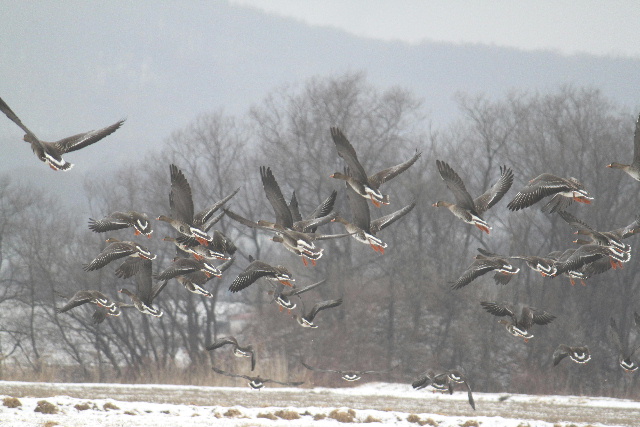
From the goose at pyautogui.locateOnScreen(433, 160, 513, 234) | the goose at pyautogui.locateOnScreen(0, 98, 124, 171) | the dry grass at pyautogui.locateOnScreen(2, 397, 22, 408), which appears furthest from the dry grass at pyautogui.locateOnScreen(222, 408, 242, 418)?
the goose at pyautogui.locateOnScreen(0, 98, 124, 171)

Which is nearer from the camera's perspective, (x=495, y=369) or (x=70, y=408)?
(x=70, y=408)

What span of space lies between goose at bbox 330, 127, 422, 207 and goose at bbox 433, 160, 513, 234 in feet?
1.62

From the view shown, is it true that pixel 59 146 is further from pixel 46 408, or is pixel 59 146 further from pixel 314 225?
pixel 46 408

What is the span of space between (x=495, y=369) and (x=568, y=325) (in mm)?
4045

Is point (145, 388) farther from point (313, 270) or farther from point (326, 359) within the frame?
point (313, 270)

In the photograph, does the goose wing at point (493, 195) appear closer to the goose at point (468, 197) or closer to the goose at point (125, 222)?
the goose at point (468, 197)

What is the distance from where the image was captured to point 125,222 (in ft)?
34.6

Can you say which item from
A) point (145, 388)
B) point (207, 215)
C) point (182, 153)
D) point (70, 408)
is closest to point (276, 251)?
point (182, 153)

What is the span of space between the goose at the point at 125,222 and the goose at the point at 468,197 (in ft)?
13.1

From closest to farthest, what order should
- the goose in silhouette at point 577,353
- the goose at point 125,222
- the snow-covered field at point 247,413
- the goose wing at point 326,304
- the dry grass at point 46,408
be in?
1. the goose at point 125,222
2. the goose wing at point 326,304
3. the snow-covered field at point 247,413
4. the dry grass at point 46,408
5. the goose in silhouette at point 577,353

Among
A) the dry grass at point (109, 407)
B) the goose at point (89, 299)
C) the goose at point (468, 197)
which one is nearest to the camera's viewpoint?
the goose at point (468, 197)

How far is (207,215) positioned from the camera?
33.9 feet

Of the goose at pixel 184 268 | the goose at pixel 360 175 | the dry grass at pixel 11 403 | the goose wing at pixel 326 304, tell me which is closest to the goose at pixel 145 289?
the goose at pixel 184 268

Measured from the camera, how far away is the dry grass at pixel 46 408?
1327cm
